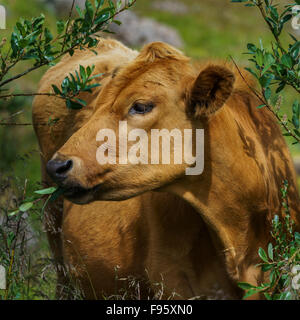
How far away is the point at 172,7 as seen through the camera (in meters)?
26.1

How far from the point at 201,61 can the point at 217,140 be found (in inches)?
28.6

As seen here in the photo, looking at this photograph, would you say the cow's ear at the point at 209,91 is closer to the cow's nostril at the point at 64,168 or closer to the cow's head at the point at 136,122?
the cow's head at the point at 136,122

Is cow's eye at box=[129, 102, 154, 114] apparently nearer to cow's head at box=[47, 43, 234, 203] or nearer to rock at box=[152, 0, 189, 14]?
cow's head at box=[47, 43, 234, 203]

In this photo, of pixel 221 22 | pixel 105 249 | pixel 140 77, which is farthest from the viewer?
pixel 221 22

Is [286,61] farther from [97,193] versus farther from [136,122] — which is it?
[97,193]

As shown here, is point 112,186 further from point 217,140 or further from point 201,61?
point 201,61

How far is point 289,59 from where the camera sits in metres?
4.00

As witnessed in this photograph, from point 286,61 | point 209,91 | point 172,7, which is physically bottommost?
point 209,91

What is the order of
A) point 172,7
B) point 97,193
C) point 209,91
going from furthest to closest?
point 172,7 → point 209,91 → point 97,193

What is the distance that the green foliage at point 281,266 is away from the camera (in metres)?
3.71

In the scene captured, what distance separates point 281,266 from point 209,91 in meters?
1.23

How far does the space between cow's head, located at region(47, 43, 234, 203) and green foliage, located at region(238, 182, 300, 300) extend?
2.47ft

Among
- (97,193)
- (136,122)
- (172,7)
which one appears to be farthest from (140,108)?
(172,7)
